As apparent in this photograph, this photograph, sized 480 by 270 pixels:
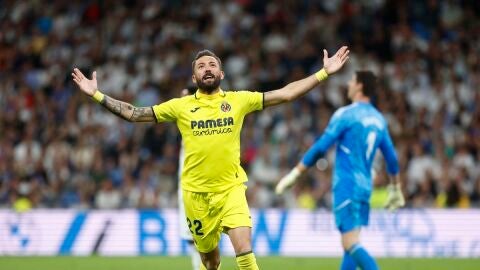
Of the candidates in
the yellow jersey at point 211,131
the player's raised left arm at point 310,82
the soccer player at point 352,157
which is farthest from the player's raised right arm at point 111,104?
the soccer player at point 352,157

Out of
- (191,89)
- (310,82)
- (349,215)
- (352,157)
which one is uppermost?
(191,89)

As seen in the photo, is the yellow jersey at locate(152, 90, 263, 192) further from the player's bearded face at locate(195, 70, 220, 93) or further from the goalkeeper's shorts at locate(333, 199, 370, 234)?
the goalkeeper's shorts at locate(333, 199, 370, 234)

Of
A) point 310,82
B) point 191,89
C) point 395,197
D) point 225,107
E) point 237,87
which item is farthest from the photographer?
point 237,87

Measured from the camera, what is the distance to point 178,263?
15945mm

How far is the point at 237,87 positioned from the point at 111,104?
13.0 meters

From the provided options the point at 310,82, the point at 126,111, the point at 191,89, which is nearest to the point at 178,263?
the point at 191,89

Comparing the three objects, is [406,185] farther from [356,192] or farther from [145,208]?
[356,192]

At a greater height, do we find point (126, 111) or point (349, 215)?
point (126, 111)

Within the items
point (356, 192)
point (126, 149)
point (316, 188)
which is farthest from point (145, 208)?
point (356, 192)

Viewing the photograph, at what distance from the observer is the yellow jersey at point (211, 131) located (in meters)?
9.23

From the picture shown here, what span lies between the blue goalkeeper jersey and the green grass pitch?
4.79 metres

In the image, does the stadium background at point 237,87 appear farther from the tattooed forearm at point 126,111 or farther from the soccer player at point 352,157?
the tattooed forearm at point 126,111

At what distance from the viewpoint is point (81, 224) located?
1816 cm

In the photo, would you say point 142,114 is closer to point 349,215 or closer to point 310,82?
point 310,82
